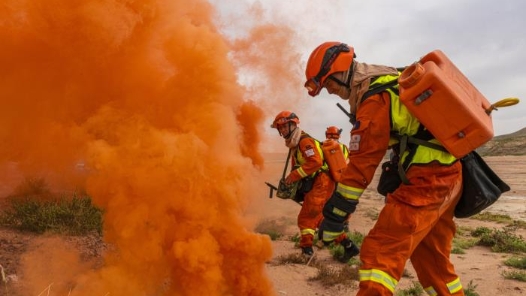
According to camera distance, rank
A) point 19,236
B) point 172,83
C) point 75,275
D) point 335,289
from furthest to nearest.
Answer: point 19,236 < point 335,289 < point 75,275 < point 172,83

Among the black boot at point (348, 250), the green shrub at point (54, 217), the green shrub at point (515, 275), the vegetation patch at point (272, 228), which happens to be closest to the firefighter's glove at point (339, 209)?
the black boot at point (348, 250)

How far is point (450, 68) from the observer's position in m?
3.33

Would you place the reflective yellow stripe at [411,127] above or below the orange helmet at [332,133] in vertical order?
below

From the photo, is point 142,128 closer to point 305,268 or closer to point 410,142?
point 410,142

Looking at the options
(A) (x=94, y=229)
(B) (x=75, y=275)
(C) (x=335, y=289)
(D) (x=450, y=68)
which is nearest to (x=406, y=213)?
(D) (x=450, y=68)

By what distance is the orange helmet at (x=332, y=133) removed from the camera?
10.1 m

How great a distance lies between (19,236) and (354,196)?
16.4 feet

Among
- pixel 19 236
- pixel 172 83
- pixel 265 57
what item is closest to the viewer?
pixel 172 83

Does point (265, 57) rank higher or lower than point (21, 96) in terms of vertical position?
higher

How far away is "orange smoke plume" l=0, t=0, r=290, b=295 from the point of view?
11.8ft

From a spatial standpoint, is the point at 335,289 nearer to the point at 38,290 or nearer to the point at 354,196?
the point at 354,196

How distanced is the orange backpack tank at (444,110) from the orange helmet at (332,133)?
279 inches

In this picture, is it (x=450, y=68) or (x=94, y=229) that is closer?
(x=450, y=68)

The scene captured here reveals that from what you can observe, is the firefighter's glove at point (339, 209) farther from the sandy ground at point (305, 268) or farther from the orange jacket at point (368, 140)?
the sandy ground at point (305, 268)
